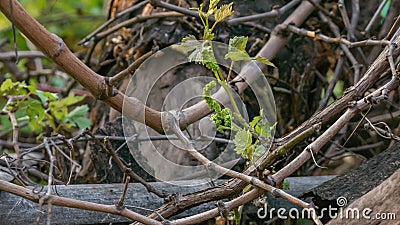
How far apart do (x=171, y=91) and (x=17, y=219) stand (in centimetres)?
62

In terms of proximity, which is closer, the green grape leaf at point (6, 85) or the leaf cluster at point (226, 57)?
the leaf cluster at point (226, 57)

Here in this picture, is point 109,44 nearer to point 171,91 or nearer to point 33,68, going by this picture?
point 171,91

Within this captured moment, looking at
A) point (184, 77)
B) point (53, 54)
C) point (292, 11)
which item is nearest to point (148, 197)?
point (53, 54)

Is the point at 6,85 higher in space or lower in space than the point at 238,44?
lower

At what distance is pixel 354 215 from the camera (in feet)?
3.19

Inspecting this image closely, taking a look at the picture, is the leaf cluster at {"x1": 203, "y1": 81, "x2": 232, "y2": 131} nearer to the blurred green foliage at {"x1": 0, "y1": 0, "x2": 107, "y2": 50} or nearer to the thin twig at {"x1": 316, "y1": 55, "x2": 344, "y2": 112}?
the thin twig at {"x1": 316, "y1": 55, "x2": 344, "y2": 112}

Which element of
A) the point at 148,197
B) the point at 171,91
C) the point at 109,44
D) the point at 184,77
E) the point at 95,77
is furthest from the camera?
the point at 109,44

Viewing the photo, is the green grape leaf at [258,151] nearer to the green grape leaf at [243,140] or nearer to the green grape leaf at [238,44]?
the green grape leaf at [243,140]

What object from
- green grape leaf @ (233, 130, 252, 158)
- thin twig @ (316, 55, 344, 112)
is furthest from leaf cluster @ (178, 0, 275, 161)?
thin twig @ (316, 55, 344, 112)

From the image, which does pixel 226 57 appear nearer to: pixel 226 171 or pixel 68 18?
pixel 226 171

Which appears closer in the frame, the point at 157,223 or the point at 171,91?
the point at 157,223

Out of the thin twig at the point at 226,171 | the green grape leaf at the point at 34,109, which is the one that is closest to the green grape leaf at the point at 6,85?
the green grape leaf at the point at 34,109

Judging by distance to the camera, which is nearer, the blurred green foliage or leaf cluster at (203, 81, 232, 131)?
leaf cluster at (203, 81, 232, 131)

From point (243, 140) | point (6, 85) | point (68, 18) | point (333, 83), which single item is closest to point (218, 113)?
point (243, 140)
